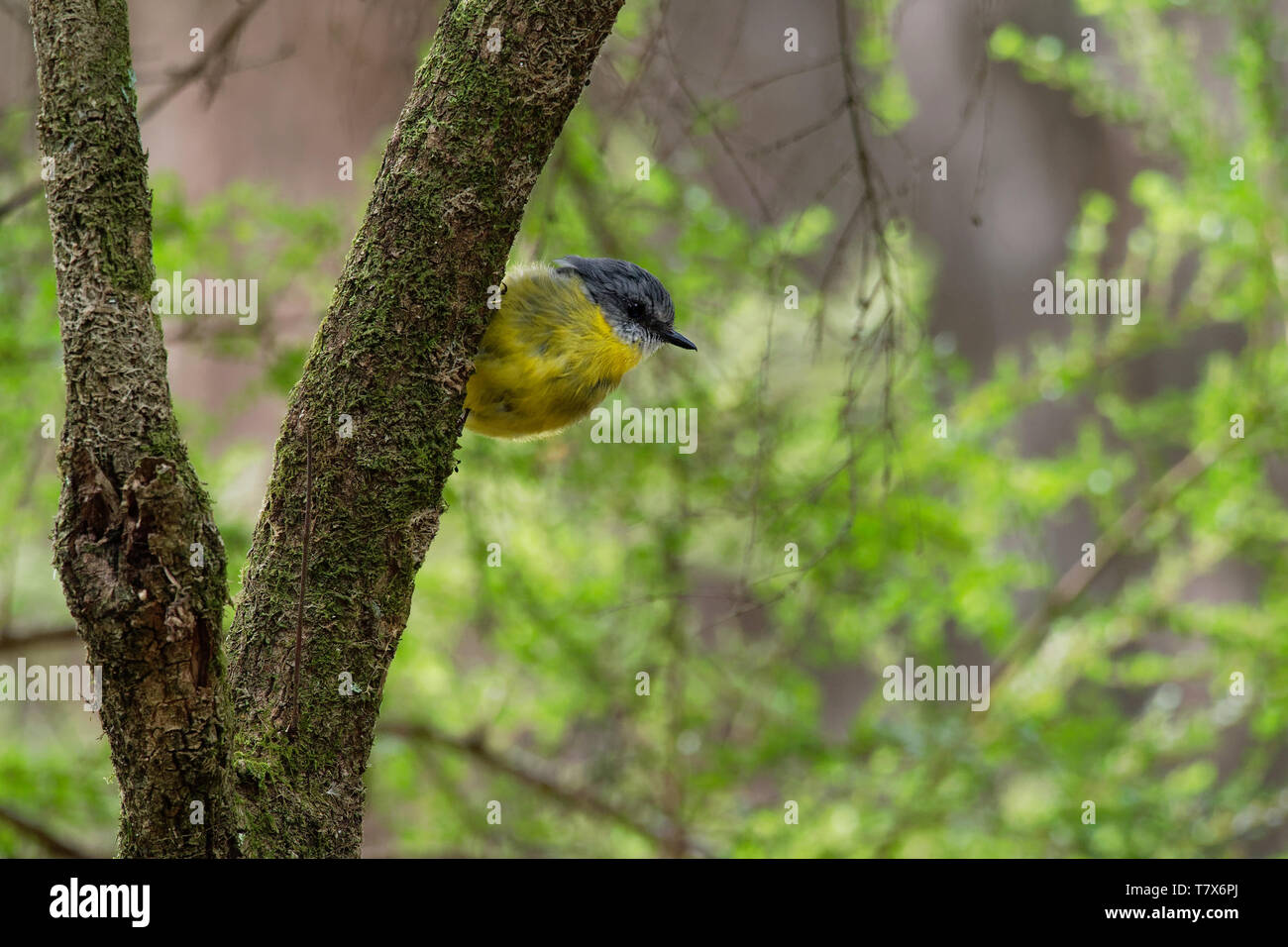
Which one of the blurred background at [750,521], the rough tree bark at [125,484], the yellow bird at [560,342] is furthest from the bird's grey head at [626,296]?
the rough tree bark at [125,484]

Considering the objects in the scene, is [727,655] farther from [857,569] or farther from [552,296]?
[552,296]

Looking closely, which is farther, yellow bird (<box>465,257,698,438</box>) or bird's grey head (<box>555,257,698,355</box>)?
bird's grey head (<box>555,257,698,355</box>)

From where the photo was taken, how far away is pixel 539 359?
9.68ft

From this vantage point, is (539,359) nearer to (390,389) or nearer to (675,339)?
(675,339)

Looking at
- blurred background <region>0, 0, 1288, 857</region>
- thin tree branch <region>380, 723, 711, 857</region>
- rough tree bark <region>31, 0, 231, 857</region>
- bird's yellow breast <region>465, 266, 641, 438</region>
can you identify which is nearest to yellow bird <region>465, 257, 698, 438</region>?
bird's yellow breast <region>465, 266, 641, 438</region>

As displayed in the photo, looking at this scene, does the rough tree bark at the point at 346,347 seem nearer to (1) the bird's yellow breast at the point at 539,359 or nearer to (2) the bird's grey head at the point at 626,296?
(1) the bird's yellow breast at the point at 539,359

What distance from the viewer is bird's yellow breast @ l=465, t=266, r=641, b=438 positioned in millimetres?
2912

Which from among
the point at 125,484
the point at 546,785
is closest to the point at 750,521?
the point at 546,785

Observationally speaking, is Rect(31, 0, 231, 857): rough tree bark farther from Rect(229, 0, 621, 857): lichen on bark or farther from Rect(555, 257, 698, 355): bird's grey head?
Rect(555, 257, 698, 355): bird's grey head

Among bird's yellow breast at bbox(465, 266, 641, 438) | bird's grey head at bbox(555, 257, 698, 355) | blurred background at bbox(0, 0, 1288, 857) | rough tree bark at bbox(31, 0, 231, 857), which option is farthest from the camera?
blurred background at bbox(0, 0, 1288, 857)

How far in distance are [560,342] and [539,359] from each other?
8 cm

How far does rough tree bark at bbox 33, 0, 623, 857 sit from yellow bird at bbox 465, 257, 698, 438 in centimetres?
77
